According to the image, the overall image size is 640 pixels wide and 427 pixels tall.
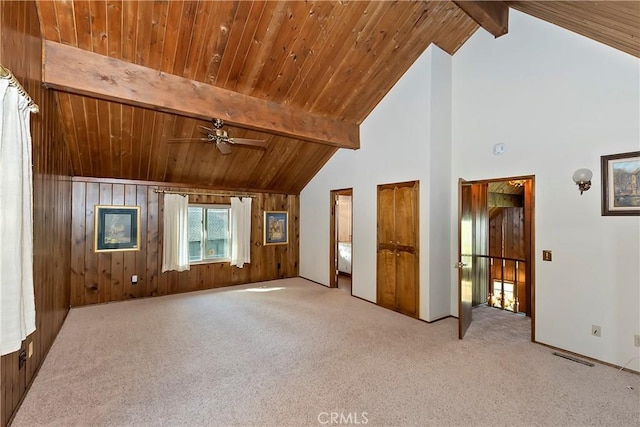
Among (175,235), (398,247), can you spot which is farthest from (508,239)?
(175,235)

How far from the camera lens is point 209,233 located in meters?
6.11

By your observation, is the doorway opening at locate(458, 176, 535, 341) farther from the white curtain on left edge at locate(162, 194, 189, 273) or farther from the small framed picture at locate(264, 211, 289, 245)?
the white curtain on left edge at locate(162, 194, 189, 273)

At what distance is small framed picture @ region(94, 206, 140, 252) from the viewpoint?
4918 mm

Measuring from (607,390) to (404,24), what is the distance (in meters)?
4.30

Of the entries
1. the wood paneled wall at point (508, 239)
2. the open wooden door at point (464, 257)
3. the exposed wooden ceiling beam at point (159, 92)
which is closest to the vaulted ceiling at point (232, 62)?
the exposed wooden ceiling beam at point (159, 92)

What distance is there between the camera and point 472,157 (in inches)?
162

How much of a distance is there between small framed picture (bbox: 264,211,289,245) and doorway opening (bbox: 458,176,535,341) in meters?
4.13

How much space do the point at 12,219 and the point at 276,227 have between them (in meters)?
5.30

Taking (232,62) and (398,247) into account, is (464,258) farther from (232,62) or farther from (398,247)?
(232,62)

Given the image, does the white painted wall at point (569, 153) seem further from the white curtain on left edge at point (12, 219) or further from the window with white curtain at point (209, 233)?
the window with white curtain at point (209, 233)

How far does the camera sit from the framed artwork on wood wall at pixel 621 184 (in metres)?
2.75

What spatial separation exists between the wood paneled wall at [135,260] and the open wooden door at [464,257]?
4.37 meters

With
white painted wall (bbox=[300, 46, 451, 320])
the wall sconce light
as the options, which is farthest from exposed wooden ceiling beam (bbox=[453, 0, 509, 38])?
the wall sconce light

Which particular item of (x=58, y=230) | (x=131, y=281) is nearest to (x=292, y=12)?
(x=58, y=230)
